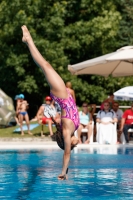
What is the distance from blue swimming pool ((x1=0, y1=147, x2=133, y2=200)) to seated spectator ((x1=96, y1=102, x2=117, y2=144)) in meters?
2.49

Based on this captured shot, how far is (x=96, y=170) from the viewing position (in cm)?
1083

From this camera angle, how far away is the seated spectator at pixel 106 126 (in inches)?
695

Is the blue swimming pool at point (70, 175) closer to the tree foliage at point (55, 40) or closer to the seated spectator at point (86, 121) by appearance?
the seated spectator at point (86, 121)

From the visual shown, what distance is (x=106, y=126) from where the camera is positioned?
17.7m

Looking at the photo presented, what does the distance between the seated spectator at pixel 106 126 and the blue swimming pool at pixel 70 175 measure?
8.17ft

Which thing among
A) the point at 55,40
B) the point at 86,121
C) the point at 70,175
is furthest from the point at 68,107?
the point at 55,40

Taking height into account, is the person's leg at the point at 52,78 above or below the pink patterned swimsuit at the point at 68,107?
above

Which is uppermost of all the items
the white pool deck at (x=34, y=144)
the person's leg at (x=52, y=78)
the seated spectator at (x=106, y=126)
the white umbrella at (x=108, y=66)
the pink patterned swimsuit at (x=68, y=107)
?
the white umbrella at (x=108, y=66)

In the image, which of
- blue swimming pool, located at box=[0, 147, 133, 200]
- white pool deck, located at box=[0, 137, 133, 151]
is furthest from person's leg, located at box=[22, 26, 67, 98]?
white pool deck, located at box=[0, 137, 133, 151]

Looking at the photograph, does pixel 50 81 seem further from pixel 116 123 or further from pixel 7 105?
pixel 7 105

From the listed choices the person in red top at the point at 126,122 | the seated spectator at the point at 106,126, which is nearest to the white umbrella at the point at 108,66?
the seated spectator at the point at 106,126

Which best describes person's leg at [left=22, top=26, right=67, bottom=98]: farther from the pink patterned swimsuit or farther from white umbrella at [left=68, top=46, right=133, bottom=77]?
white umbrella at [left=68, top=46, right=133, bottom=77]

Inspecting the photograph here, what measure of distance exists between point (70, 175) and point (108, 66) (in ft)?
33.4

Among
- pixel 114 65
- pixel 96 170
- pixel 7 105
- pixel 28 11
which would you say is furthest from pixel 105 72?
pixel 96 170
